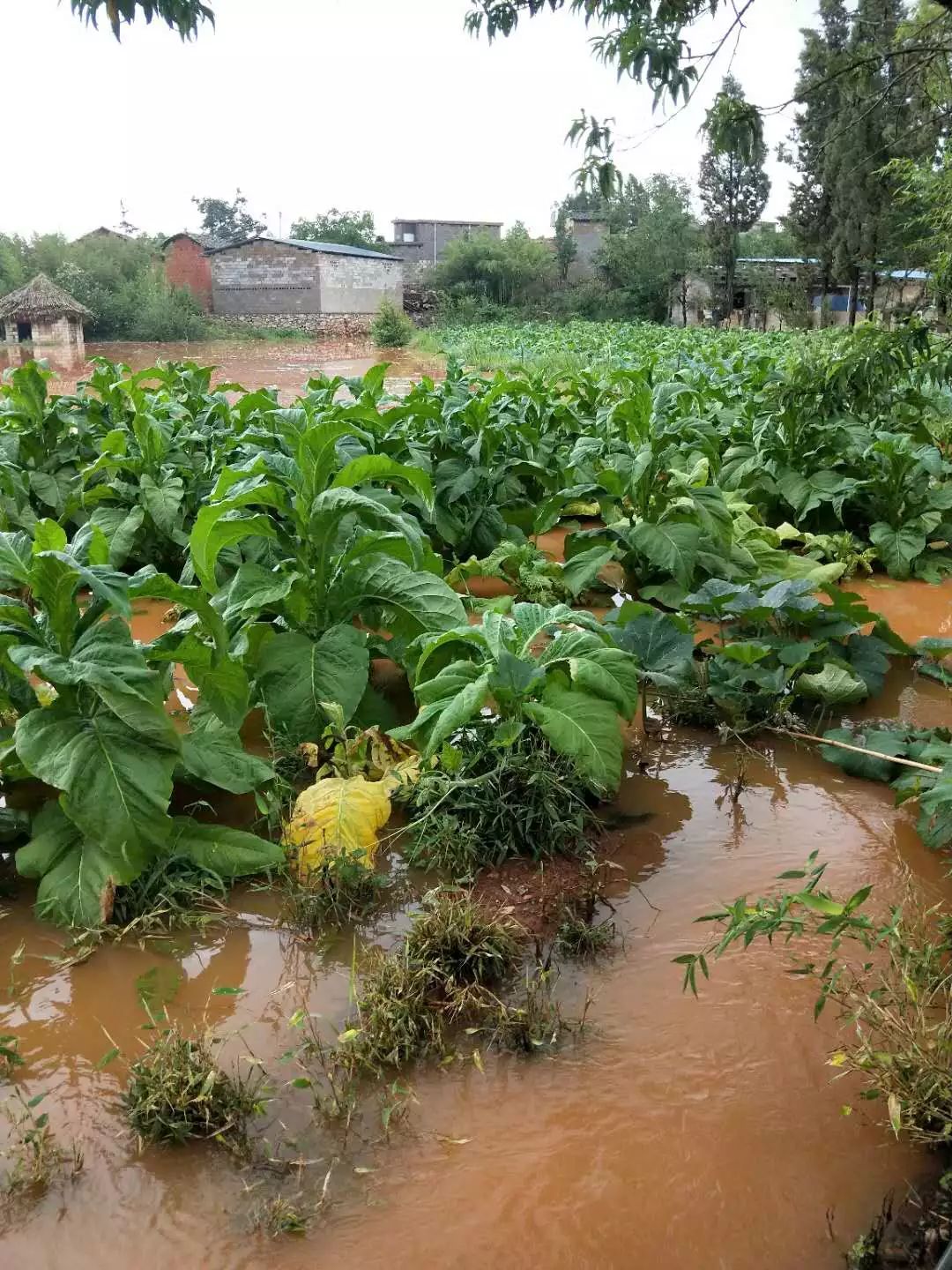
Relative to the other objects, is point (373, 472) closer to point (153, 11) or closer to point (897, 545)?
point (153, 11)

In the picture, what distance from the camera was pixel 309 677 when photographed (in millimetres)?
3324

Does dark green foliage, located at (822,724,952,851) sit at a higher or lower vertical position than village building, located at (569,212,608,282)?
lower

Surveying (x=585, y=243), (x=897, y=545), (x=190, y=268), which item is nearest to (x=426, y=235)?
(x=585, y=243)

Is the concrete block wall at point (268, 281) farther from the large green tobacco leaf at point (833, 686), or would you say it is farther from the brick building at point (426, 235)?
the large green tobacco leaf at point (833, 686)

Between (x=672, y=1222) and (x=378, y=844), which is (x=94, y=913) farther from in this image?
(x=672, y=1222)

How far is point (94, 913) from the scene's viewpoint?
8.32 feet

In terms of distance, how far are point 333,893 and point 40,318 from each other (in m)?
21.3

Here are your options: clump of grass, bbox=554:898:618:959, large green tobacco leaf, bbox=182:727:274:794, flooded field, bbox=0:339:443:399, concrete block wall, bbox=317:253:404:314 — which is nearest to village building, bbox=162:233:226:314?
flooded field, bbox=0:339:443:399

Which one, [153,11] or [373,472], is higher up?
[153,11]

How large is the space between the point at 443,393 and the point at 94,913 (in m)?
5.43

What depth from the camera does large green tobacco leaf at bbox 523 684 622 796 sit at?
9.32ft

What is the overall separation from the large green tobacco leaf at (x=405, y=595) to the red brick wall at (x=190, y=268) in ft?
114

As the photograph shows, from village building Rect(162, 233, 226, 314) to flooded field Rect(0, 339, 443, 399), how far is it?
3656mm

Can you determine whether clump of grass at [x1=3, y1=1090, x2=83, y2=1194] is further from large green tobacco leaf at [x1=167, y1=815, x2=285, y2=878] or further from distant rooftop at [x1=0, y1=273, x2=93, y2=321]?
distant rooftop at [x1=0, y1=273, x2=93, y2=321]
